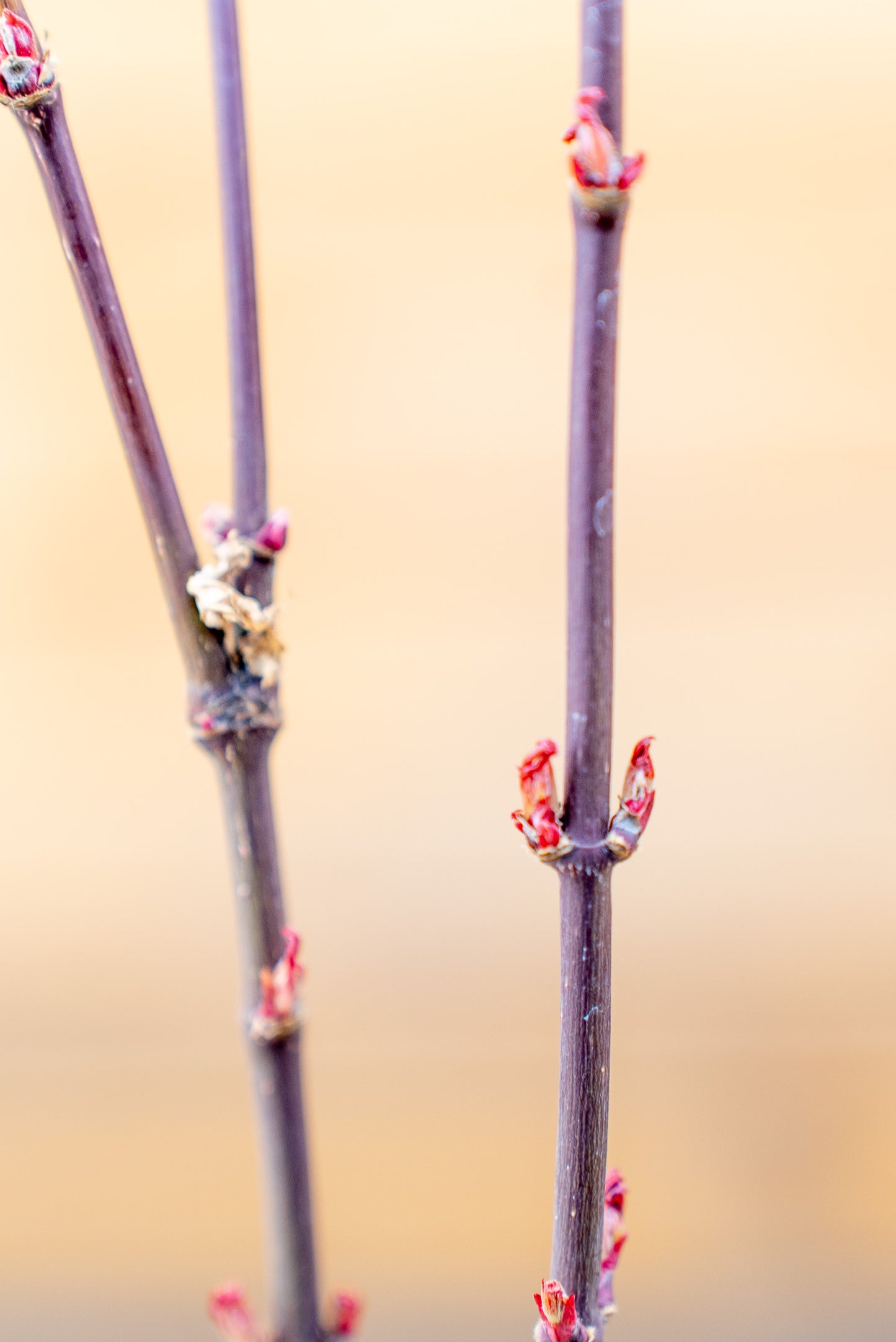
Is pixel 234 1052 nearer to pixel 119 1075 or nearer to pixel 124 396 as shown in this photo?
pixel 119 1075

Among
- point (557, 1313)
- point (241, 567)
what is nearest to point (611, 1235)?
point (557, 1313)

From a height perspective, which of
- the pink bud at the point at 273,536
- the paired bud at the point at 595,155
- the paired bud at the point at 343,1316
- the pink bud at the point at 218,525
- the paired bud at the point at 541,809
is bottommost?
the paired bud at the point at 343,1316

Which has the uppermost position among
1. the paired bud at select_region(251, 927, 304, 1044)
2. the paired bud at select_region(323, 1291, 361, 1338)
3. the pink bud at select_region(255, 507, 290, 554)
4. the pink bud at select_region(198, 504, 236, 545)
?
the pink bud at select_region(198, 504, 236, 545)

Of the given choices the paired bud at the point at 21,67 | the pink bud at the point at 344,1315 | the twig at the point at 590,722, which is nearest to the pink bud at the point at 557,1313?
the twig at the point at 590,722

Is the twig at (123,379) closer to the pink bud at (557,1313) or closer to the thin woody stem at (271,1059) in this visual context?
the thin woody stem at (271,1059)

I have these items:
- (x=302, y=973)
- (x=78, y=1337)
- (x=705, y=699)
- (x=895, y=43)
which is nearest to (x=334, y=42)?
(x=895, y=43)

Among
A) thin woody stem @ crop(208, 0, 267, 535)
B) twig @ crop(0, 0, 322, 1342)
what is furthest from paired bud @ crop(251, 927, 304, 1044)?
thin woody stem @ crop(208, 0, 267, 535)

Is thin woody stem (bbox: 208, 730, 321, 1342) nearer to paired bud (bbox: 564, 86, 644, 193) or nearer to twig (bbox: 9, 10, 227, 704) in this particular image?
twig (bbox: 9, 10, 227, 704)

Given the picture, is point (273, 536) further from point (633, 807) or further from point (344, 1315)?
point (344, 1315)
